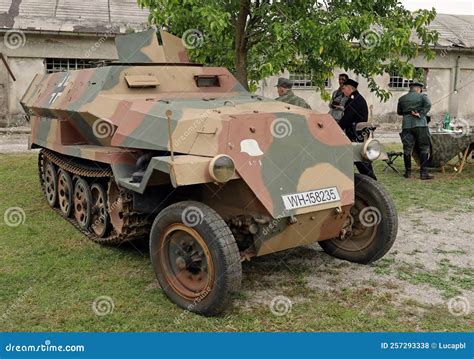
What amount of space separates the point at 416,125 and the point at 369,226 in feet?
18.8

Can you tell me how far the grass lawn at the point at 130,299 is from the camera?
430 cm

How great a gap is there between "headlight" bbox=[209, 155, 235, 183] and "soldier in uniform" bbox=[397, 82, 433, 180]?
719 centimetres

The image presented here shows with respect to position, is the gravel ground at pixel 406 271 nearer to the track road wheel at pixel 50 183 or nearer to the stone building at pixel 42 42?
the track road wheel at pixel 50 183

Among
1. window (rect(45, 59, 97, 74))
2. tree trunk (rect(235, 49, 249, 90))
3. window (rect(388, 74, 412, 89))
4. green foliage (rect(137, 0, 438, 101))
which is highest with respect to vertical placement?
green foliage (rect(137, 0, 438, 101))

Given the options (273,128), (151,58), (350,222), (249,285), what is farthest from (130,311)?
(151,58)

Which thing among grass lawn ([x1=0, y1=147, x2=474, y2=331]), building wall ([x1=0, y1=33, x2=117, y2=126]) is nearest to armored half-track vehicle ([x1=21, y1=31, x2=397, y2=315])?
grass lawn ([x1=0, y1=147, x2=474, y2=331])

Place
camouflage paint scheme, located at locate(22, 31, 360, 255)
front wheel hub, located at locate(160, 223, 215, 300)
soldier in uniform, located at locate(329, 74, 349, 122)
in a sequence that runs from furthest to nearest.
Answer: soldier in uniform, located at locate(329, 74, 349, 122) < camouflage paint scheme, located at locate(22, 31, 360, 255) < front wheel hub, located at locate(160, 223, 215, 300)

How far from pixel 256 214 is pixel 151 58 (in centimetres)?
324

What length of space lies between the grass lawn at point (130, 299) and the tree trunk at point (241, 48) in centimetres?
374

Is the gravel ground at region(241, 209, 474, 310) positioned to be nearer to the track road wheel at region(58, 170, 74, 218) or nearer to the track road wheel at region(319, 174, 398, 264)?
the track road wheel at region(319, 174, 398, 264)

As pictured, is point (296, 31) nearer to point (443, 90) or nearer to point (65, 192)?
point (65, 192)

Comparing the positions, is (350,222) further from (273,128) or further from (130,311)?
(130,311)

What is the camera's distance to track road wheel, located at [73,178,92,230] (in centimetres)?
665

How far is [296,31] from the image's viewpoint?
7836 millimetres
